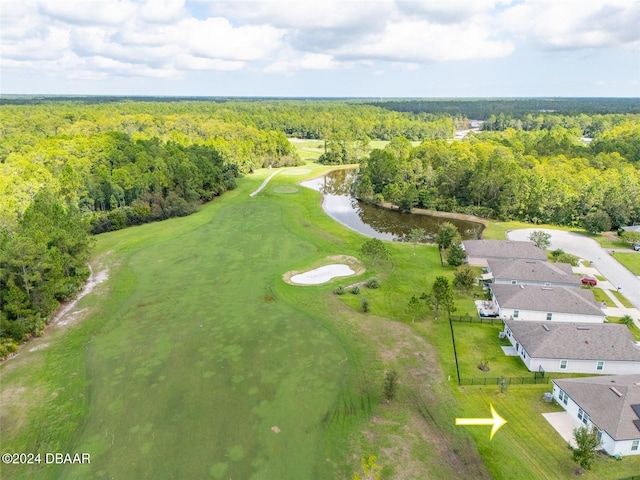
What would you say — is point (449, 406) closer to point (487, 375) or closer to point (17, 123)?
point (487, 375)

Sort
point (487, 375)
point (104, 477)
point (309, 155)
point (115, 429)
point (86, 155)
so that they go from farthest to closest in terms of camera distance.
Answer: point (309, 155), point (86, 155), point (487, 375), point (115, 429), point (104, 477)

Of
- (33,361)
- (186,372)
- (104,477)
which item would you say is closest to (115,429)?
(104,477)

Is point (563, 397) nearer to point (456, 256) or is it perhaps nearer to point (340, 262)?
point (456, 256)

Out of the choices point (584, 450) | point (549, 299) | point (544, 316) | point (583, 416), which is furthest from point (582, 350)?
point (584, 450)

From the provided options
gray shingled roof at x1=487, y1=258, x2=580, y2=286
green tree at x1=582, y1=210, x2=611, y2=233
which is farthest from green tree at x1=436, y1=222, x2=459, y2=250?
green tree at x1=582, y1=210, x2=611, y2=233

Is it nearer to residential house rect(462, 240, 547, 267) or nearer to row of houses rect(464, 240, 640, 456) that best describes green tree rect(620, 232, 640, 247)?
residential house rect(462, 240, 547, 267)

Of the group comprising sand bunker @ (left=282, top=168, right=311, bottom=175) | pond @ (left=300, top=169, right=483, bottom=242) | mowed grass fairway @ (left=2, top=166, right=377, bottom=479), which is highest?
sand bunker @ (left=282, top=168, right=311, bottom=175)
